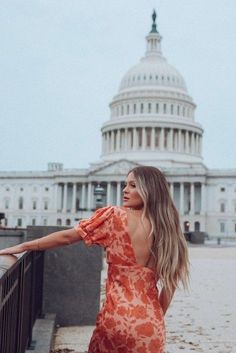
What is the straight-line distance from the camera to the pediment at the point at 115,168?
117 metres

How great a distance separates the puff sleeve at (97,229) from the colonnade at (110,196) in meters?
109

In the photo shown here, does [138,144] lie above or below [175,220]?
above

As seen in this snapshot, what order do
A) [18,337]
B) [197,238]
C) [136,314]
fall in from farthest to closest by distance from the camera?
[197,238] → [18,337] → [136,314]

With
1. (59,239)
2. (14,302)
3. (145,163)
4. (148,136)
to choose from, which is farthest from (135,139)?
(59,239)

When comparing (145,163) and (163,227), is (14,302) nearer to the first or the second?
(163,227)

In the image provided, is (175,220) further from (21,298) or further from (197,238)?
(197,238)

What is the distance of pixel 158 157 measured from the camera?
121 metres

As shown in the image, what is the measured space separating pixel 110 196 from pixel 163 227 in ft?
377

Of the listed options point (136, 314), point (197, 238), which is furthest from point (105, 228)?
point (197, 238)

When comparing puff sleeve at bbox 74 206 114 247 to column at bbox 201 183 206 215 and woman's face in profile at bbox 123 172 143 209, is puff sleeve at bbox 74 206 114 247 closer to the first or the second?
woman's face in profile at bbox 123 172 143 209

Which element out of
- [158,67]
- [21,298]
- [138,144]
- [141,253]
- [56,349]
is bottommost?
[56,349]

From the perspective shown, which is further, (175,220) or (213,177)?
(213,177)

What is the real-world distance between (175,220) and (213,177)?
113m

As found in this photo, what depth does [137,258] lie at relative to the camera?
185 inches
